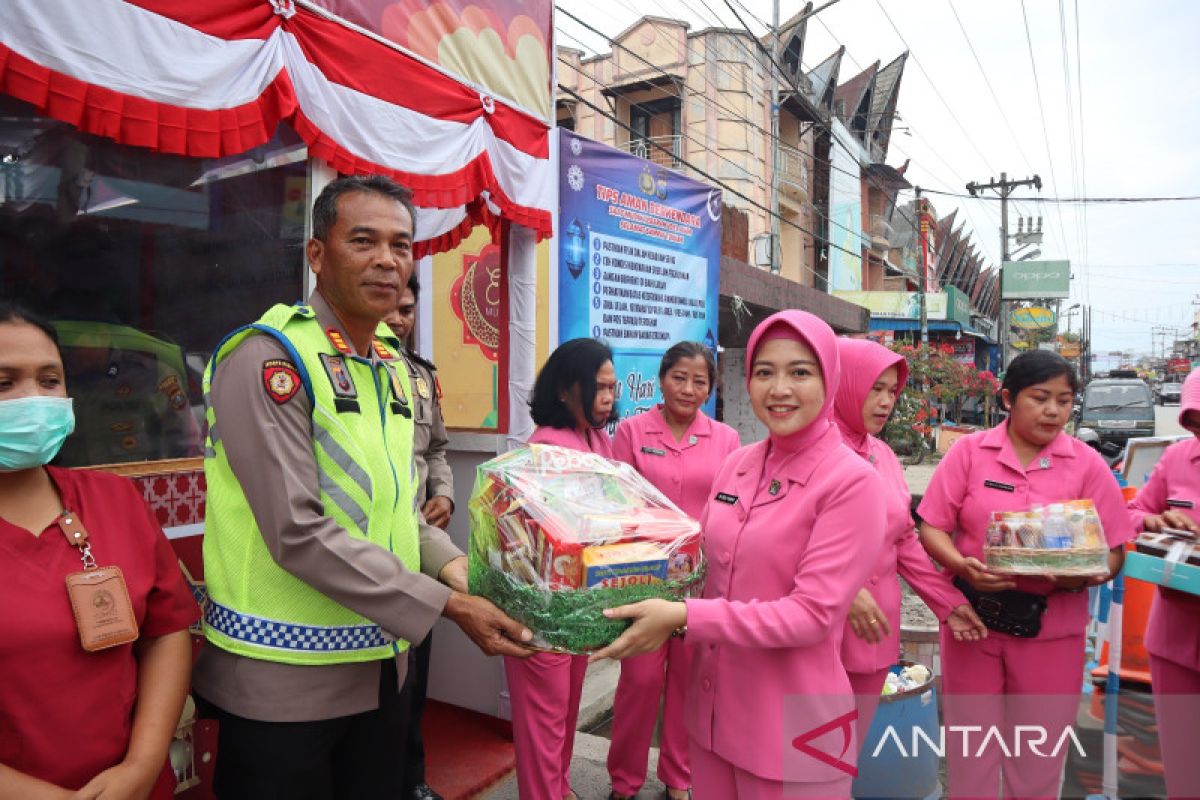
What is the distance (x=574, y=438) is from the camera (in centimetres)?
329

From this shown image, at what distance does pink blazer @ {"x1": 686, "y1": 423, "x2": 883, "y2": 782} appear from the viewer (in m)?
1.82

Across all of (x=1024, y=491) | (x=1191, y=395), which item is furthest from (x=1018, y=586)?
(x=1191, y=395)

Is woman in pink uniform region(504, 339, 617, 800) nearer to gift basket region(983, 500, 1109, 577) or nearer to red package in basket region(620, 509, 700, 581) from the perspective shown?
red package in basket region(620, 509, 700, 581)

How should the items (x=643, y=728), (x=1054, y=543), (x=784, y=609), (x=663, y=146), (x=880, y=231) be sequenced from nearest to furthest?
(x=784, y=609), (x=1054, y=543), (x=643, y=728), (x=663, y=146), (x=880, y=231)

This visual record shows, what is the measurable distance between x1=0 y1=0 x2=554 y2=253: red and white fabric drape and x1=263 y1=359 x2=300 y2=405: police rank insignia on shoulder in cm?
114

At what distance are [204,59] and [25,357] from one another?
4.11 feet

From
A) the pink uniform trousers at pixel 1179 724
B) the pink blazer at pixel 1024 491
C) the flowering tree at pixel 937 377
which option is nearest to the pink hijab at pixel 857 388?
the pink blazer at pixel 1024 491

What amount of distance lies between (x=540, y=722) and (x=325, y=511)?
5.67ft

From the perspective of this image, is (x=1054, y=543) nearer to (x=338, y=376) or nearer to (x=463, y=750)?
(x=338, y=376)

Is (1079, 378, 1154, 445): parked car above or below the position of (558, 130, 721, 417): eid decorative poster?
below

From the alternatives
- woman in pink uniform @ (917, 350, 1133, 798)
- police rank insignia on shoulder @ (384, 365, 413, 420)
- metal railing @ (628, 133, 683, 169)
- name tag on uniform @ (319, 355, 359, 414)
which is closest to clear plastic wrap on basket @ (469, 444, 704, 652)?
police rank insignia on shoulder @ (384, 365, 413, 420)

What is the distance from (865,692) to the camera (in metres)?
2.93

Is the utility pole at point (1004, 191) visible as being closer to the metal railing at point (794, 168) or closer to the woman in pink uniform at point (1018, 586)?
the metal railing at point (794, 168)

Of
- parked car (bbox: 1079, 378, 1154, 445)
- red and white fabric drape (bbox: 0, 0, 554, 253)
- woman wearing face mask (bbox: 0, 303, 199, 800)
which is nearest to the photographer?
woman wearing face mask (bbox: 0, 303, 199, 800)
